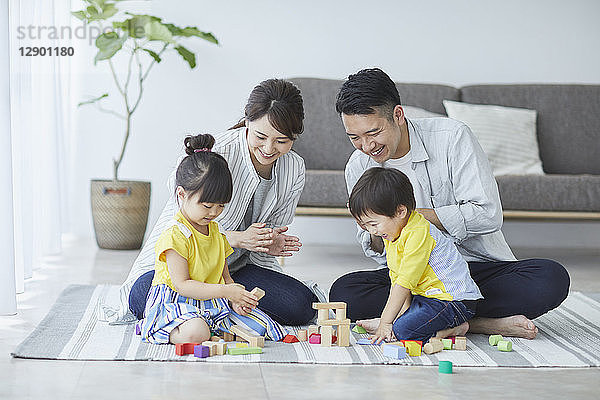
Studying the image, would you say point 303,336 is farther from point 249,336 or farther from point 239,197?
point 239,197

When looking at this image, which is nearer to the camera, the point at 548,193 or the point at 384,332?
the point at 384,332

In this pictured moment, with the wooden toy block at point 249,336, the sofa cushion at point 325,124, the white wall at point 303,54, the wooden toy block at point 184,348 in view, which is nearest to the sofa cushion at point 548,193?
the sofa cushion at point 325,124

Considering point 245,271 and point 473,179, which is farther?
point 245,271

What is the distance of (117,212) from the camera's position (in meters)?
4.19

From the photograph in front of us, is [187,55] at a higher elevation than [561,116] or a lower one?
higher

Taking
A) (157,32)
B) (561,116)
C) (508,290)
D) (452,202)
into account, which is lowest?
(508,290)

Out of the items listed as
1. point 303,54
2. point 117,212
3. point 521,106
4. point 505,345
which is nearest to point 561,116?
point 521,106

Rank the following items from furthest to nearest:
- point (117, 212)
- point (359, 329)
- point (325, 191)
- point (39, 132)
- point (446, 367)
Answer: point (117, 212) → point (39, 132) → point (325, 191) → point (359, 329) → point (446, 367)

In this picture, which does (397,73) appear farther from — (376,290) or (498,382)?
(498,382)

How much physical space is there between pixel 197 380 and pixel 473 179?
1.03m

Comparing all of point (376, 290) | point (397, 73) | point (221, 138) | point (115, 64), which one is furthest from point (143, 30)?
point (376, 290)

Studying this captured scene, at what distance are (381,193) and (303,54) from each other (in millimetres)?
2682

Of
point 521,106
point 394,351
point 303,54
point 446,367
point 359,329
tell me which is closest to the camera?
point 446,367

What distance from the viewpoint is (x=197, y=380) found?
1814 mm
